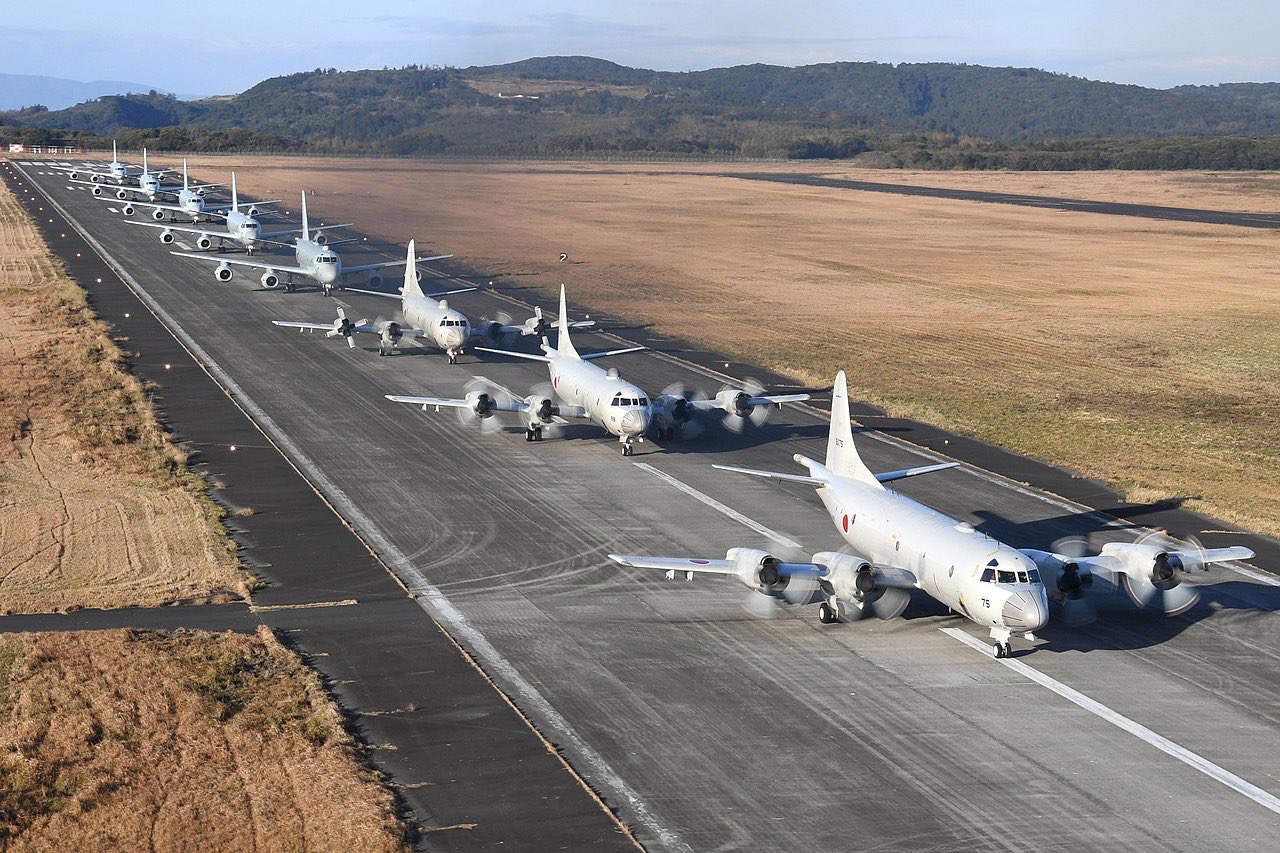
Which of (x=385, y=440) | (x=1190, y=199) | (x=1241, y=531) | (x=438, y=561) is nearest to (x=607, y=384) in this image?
(x=385, y=440)

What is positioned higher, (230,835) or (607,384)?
(607,384)

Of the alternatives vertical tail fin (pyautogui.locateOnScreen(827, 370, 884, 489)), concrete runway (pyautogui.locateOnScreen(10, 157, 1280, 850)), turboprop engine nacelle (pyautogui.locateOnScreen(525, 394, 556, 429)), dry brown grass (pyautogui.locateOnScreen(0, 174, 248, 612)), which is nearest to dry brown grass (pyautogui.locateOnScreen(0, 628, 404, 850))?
concrete runway (pyautogui.locateOnScreen(10, 157, 1280, 850))

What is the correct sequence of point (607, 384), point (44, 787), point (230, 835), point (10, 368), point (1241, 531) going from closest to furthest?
point (230, 835) < point (44, 787) < point (1241, 531) < point (607, 384) < point (10, 368)

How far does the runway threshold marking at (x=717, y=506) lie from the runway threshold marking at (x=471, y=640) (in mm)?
12129

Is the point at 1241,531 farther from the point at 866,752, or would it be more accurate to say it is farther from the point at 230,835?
the point at 230,835

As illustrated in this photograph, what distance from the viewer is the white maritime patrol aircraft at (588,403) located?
52.5 m

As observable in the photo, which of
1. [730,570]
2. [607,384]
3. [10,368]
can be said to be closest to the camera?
[730,570]

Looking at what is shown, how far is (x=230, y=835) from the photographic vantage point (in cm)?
2467

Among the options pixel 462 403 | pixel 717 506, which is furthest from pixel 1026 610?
pixel 462 403

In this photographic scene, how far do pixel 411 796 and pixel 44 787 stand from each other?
7.56 m

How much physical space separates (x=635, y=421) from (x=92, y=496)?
20927 millimetres

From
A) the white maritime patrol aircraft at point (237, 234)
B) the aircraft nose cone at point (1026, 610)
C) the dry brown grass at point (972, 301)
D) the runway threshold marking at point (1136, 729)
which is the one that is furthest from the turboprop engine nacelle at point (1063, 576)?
the white maritime patrol aircraft at point (237, 234)

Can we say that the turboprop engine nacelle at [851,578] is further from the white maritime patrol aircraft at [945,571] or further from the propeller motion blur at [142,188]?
the propeller motion blur at [142,188]

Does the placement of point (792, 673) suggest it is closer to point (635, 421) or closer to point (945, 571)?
point (945, 571)
